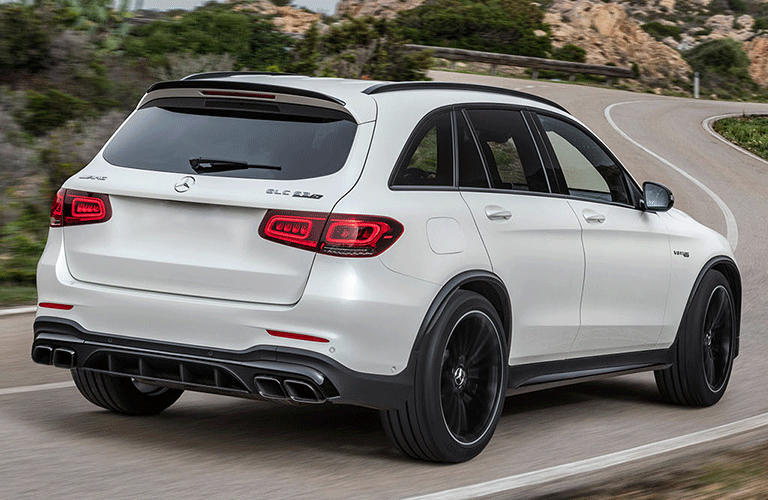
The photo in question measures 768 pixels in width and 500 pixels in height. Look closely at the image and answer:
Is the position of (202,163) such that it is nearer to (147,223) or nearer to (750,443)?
(147,223)

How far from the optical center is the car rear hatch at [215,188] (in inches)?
202

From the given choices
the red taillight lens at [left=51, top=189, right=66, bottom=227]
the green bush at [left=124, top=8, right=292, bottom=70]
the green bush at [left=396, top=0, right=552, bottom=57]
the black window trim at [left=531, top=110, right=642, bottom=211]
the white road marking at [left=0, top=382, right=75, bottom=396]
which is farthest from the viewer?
the green bush at [left=396, top=0, right=552, bottom=57]

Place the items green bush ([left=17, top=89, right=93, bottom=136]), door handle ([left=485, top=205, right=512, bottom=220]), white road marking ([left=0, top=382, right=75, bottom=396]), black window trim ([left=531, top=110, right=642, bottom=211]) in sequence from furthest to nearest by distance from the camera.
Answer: green bush ([left=17, top=89, right=93, bottom=136]), white road marking ([left=0, top=382, right=75, bottom=396]), black window trim ([left=531, top=110, right=642, bottom=211]), door handle ([left=485, top=205, right=512, bottom=220])

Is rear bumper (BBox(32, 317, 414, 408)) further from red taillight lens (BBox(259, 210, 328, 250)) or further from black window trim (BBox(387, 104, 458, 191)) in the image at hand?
black window trim (BBox(387, 104, 458, 191))

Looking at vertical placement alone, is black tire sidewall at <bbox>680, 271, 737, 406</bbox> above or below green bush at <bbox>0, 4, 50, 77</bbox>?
above

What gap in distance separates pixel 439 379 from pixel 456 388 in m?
0.26

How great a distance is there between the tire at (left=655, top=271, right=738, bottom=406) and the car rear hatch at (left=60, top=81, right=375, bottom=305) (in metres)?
2.99

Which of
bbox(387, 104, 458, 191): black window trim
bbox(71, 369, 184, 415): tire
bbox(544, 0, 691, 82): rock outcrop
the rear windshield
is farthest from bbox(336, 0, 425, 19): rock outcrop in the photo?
the rear windshield

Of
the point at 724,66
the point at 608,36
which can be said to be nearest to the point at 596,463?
the point at 608,36

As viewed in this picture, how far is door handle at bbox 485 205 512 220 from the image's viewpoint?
579cm

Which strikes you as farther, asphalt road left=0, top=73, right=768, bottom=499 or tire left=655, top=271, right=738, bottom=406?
tire left=655, top=271, right=738, bottom=406

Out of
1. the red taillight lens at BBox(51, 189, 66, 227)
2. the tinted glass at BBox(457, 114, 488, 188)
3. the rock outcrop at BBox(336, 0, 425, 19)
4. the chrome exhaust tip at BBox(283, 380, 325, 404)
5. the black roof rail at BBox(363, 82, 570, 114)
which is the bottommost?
the rock outcrop at BBox(336, 0, 425, 19)

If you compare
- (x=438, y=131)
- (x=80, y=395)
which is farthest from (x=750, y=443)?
(x=80, y=395)

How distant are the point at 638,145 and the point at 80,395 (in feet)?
71.3
